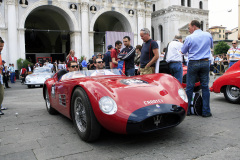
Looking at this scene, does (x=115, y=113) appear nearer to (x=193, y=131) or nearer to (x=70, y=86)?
(x=70, y=86)

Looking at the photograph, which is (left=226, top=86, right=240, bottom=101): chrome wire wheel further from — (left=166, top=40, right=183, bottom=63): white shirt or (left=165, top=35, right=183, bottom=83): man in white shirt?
(left=166, top=40, right=183, bottom=63): white shirt

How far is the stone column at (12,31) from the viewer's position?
769 inches

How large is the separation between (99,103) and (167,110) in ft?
2.83

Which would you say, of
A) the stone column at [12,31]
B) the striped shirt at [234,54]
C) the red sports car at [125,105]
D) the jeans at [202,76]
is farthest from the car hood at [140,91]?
the stone column at [12,31]

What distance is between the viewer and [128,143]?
2.90m

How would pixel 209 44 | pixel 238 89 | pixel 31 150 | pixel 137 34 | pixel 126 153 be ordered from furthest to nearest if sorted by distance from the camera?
1. pixel 137 34
2. pixel 238 89
3. pixel 209 44
4. pixel 31 150
5. pixel 126 153

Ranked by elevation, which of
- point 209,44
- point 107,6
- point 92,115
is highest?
point 107,6

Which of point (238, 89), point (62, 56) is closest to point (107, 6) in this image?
point (62, 56)

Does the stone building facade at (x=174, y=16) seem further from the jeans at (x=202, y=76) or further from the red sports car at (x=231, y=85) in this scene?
the jeans at (x=202, y=76)

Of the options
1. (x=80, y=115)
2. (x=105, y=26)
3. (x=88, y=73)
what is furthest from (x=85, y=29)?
(x=80, y=115)

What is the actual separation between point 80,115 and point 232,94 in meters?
4.12

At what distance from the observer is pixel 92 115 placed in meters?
2.80

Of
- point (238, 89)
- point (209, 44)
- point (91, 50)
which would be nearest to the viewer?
point (209, 44)

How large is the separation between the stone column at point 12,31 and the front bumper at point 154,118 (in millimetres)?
19968
